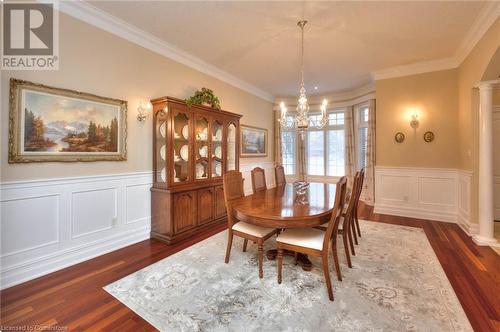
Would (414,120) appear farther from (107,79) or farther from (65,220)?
(65,220)

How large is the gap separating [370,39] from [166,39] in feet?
9.76

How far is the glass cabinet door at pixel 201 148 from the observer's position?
366 centimetres

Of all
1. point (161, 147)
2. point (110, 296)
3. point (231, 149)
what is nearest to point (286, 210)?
point (110, 296)

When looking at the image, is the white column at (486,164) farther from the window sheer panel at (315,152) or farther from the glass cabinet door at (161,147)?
the glass cabinet door at (161,147)

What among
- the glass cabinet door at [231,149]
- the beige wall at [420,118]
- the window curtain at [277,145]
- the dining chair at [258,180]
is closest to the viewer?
the dining chair at [258,180]

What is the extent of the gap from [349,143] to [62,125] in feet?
18.8

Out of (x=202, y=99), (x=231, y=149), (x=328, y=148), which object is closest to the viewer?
(x=202, y=99)

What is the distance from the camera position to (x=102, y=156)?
2852 mm

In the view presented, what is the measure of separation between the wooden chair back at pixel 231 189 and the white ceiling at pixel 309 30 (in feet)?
6.37

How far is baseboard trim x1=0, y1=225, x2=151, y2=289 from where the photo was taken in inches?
86.7

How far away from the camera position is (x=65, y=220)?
2551 mm

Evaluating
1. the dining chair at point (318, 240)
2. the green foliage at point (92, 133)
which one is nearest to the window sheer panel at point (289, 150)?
the dining chair at point (318, 240)

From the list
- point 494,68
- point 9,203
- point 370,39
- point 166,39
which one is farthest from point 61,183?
point 494,68

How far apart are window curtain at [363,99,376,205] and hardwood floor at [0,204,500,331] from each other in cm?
214
